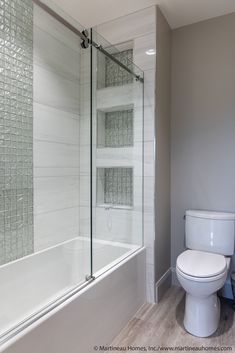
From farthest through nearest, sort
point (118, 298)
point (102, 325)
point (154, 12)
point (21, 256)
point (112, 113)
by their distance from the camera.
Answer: point (112, 113)
point (154, 12)
point (21, 256)
point (118, 298)
point (102, 325)

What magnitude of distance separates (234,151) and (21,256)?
1984mm

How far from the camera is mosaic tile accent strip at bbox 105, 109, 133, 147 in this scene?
7.55 ft

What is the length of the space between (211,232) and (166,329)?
2.72ft

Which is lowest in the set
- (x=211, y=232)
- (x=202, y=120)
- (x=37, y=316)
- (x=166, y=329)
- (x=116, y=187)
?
(x=166, y=329)

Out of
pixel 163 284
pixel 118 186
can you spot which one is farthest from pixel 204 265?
pixel 118 186

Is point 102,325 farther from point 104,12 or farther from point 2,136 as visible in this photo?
point 104,12

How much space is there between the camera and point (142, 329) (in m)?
1.81

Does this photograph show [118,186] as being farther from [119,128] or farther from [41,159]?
[41,159]

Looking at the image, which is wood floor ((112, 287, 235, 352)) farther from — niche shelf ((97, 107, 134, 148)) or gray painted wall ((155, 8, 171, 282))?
niche shelf ((97, 107, 134, 148))

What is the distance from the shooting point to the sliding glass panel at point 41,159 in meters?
1.82

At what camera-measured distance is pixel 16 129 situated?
1.92 meters

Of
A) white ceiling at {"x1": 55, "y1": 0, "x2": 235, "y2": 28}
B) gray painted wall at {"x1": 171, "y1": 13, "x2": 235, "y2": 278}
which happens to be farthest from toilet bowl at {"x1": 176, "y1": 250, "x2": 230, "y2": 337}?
white ceiling at {"x1": 55, "y1": 0, "x2": 235, "y2": 28}

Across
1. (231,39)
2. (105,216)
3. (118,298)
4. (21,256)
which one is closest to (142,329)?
(118,298)

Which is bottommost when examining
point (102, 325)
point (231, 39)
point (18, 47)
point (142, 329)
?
point (142, 329)
